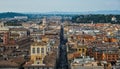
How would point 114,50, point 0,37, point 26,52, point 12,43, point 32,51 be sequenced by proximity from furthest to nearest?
point 0,37
point 12,43
point 114,50
point 26,52
point 32,51

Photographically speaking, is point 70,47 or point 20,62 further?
point 70,47

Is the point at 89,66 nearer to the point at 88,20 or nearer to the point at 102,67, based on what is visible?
the point at 102,67

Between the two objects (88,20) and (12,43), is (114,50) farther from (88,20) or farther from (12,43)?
(88,20)

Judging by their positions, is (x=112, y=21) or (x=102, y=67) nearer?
(x=102, y=67)

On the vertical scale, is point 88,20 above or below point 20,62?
below

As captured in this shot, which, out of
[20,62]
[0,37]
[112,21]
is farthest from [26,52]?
[112,21]

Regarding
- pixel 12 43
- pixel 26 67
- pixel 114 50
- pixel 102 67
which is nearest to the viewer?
pixel 26 67

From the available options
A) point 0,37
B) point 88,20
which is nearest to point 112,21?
point 88,20

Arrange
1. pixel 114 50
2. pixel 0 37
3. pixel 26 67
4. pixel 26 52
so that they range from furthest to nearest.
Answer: pixel 0 37, pixel 114 50, pixel 26 52, pixel 26 67

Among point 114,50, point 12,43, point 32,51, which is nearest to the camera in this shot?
point 32,51
